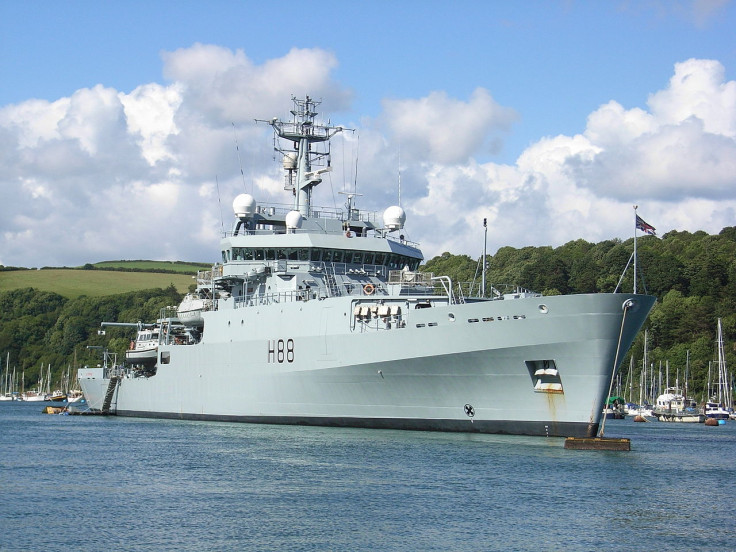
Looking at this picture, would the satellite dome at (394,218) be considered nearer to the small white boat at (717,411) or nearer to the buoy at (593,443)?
the buoy at (593,443)

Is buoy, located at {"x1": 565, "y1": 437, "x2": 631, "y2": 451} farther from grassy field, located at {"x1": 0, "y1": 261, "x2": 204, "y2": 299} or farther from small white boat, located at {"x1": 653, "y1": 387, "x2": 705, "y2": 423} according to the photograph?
grassy field, located at {"x1": 0, "y1": 261, "x2": 204, "y2": 299}

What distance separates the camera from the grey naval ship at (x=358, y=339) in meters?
29.6

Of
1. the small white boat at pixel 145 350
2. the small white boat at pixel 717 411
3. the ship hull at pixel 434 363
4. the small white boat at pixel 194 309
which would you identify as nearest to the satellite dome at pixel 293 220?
the ship hull at pixel 434 363

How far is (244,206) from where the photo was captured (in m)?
41.0

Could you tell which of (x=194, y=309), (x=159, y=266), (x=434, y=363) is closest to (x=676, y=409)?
(x=194, y=309)

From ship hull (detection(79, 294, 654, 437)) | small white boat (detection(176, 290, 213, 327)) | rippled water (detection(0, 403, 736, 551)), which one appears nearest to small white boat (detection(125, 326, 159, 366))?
small white boat (detection(176, 290, 213, 327))

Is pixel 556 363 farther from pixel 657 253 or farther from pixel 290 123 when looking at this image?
pixel 657 253

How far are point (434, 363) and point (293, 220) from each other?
11143 millimetres

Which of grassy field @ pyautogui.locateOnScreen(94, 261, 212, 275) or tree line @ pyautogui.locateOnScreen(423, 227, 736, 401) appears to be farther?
grassy field @ pyautogui.locateOnScreen(94, 261, 212, 275)

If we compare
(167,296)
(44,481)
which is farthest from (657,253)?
(44,481)

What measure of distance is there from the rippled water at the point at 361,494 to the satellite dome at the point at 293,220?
362 inches

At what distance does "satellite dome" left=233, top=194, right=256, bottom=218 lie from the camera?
41.0m

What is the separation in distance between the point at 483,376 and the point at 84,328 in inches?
3286

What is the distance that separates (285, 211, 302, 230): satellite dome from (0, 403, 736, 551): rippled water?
919 centimetres
